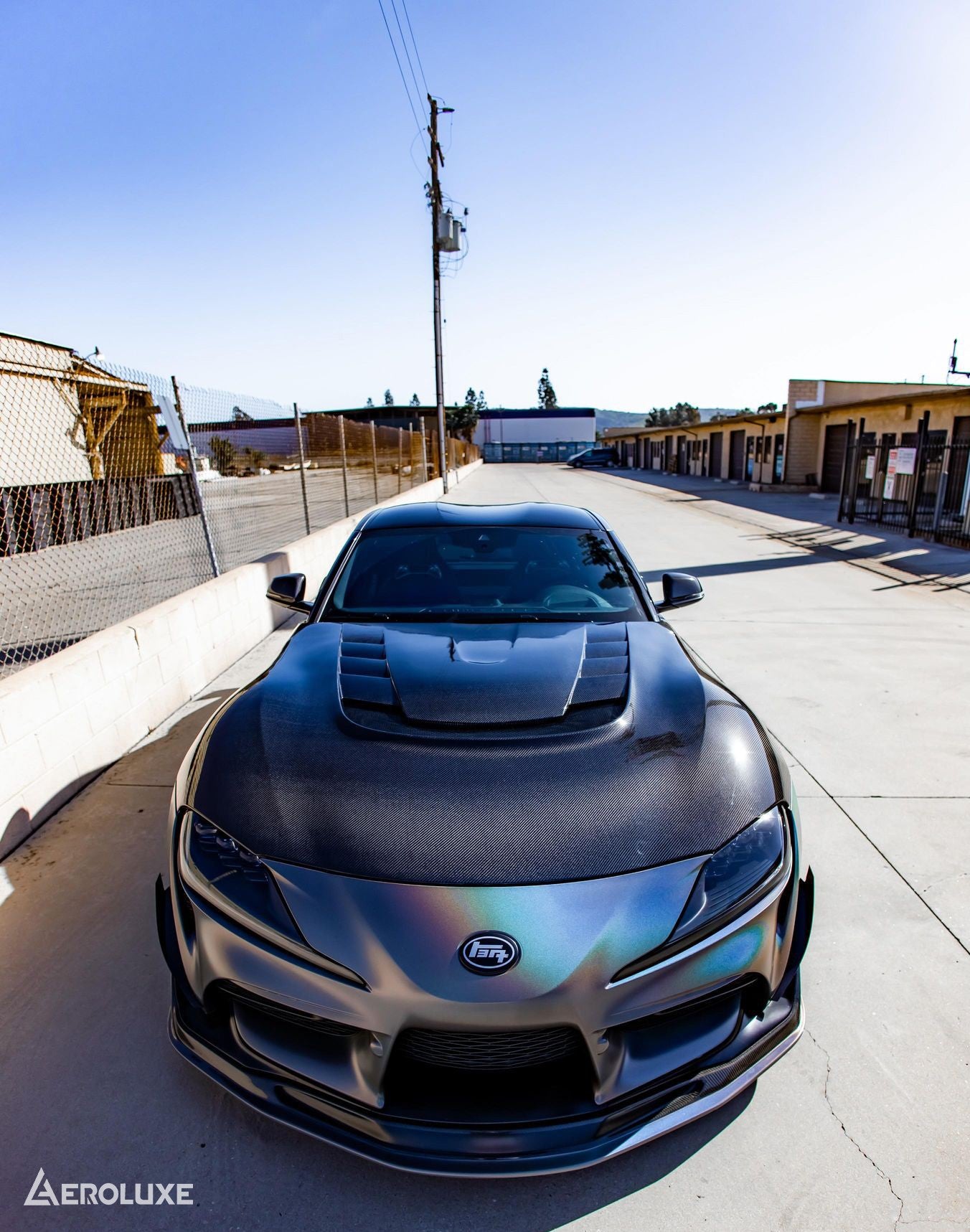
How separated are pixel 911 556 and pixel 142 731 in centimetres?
1090

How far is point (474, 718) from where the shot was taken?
6.69ft

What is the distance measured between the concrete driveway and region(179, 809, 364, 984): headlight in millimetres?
667

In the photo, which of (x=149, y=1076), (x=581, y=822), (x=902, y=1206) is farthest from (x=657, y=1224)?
(x=149, y=1076)

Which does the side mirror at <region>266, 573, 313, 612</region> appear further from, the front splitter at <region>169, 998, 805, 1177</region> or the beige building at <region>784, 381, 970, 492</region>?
the beige building at <region>784, 381, 970, 492</region>

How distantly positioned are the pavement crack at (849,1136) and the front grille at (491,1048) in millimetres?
881

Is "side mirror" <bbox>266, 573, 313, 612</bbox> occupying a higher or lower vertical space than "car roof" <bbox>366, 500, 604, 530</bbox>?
lower

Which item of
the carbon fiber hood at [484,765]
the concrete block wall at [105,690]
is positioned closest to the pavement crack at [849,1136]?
the carbon fiber hood at [484,765]

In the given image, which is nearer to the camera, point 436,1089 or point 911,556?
point 436,1089

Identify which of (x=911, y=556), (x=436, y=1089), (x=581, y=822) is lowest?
(x=911, y=556)

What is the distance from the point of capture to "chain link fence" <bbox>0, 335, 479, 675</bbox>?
284 inches

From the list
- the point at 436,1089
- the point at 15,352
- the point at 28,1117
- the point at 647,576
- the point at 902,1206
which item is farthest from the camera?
the point at 15,352

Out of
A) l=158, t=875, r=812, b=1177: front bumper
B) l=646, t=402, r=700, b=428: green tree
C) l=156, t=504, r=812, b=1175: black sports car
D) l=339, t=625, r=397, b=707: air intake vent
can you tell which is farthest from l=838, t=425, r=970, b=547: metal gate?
l=646, t=402, r=700, b=428: green tree

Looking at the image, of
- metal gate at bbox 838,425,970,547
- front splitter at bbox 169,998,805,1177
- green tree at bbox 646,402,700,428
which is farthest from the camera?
green tree at bbox 646,402,700,428

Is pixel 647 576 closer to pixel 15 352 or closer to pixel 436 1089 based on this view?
pixel 436 1089
